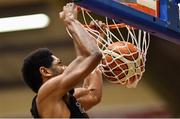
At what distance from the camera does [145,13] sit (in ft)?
8.84

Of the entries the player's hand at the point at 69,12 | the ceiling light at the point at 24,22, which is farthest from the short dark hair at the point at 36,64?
the ceiling light at the point at 24,22

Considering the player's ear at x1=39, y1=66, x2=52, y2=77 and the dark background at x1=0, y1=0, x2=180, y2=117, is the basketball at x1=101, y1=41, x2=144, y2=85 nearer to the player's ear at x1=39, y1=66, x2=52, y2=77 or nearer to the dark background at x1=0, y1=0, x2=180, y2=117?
the player's ear at x1=39, y1=66, x2=52, y2=77

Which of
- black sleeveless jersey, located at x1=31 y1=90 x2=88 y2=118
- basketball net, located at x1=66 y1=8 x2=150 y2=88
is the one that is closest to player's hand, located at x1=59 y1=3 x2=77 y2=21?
basketball net, located at x1=66 y1=8 x2=150 y2=88

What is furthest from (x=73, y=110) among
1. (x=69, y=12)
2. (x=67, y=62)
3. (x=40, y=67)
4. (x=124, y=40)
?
(x=67, y=62)

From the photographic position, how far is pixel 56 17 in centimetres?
653

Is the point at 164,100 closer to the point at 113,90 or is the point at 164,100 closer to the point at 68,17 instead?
the point at 113,90

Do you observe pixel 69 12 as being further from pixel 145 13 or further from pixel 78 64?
pixel 145 13

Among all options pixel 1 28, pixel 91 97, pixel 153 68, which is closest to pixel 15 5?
pixel 1 28

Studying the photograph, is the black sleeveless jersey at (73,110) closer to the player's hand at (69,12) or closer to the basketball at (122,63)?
the basketball at (122,63)

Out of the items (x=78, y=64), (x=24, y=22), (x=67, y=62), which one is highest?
(x=78, y=64)

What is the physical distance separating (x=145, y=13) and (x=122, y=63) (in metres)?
0.39

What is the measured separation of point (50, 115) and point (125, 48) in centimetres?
65

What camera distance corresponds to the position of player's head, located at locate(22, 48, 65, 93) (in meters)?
2.85

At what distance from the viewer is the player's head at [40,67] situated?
2.85 m
